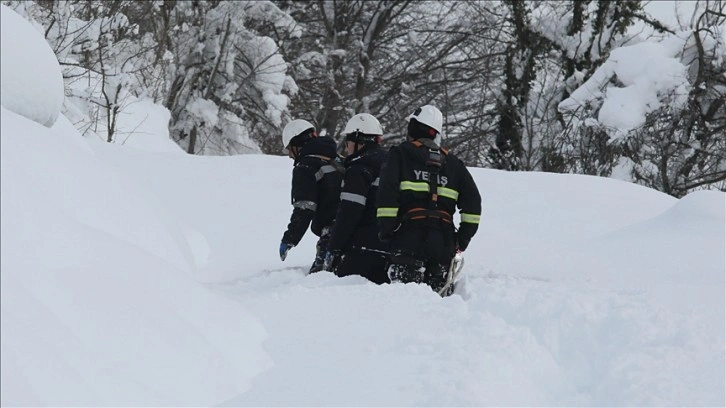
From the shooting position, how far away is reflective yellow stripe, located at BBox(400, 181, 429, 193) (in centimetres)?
648

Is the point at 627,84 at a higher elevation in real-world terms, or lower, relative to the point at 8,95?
higher

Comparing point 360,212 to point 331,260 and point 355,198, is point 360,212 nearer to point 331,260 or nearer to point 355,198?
point 355,198

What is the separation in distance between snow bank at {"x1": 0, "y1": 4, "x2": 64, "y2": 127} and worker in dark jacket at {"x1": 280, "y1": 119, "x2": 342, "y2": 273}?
2.98m

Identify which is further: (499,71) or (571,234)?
(499,71)

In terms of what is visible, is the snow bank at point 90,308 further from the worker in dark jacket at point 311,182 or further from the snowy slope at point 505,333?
the worker in dark jacket at point 311,182

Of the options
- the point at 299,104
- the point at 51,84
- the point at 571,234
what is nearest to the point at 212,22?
the point at 299,104

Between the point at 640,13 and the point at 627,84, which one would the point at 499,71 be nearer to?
the point at 640,13

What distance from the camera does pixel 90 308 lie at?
350 centimetres

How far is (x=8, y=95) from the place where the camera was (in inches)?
169

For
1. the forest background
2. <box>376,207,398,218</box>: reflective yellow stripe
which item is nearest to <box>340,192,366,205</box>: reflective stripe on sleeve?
<box>376,207,398,218</box>: reflective yellow stripe

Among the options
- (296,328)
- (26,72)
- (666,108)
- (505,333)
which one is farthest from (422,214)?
(666,108)

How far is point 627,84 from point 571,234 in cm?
769

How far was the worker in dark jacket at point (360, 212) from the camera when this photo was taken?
7.04m

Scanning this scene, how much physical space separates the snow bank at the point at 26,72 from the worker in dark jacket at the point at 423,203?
251 centimetres
